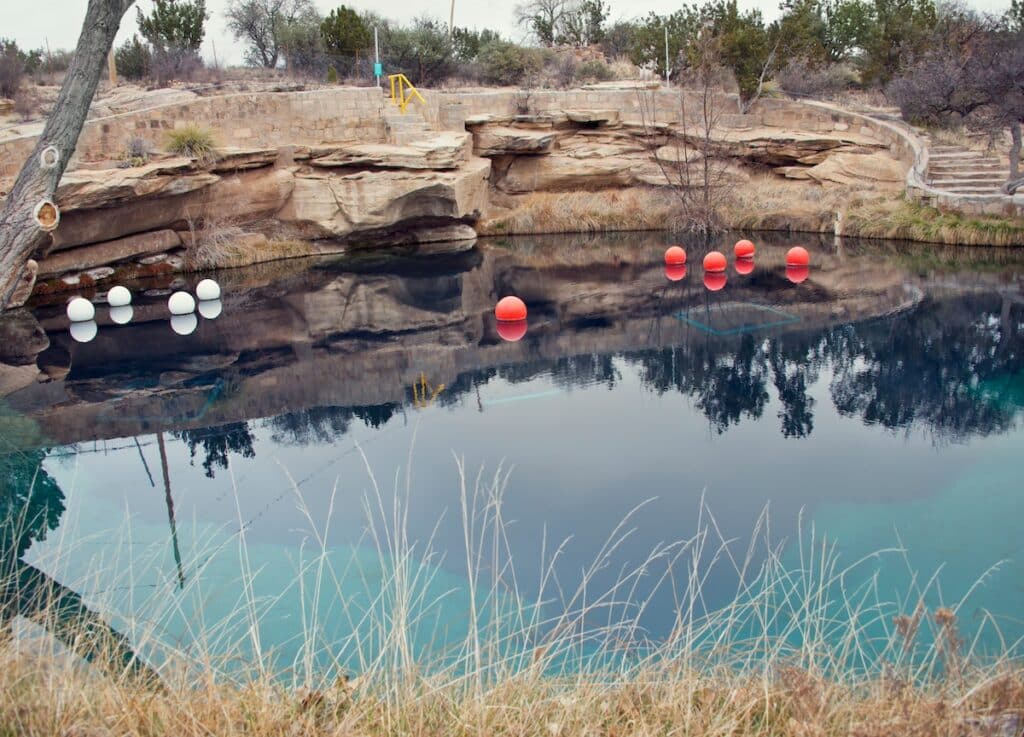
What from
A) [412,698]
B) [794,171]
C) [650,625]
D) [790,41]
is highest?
[790,41]

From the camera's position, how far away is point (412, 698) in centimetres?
310

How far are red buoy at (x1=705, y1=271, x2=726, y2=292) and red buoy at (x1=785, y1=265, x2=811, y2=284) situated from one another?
104 centimetres

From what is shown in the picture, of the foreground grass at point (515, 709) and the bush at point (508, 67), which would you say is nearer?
the foreground grass at point (515, 709)

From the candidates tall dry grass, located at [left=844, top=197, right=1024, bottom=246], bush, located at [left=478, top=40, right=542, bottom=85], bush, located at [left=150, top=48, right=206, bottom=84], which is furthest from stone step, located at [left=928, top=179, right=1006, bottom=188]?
bush, located at [left=150, top=48, right=206, bottom=84]

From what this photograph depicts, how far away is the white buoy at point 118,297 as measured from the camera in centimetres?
1413

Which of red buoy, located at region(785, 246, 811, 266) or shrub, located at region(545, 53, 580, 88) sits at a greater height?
shrub, located at region(545, 53, 580, 88)

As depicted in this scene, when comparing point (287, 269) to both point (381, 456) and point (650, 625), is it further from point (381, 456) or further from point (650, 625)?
point (650, 625)

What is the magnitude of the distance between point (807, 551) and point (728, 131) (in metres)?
17.0

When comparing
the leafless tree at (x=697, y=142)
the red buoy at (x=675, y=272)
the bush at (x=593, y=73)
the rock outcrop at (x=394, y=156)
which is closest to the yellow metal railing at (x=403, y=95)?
the rock outcrop at (x=394, y=156)

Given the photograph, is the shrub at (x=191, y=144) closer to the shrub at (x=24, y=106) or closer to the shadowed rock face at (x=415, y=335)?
the shadowed rock face at (x=415, y=335)

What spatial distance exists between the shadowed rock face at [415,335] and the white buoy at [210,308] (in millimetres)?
169

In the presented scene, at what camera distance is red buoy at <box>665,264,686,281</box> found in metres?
15.1

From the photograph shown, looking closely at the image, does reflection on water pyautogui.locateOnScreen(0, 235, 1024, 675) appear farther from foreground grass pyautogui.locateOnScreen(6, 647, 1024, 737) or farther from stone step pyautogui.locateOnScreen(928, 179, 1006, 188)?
stone step pyautogui.locateOnScreen(928, 179, 1006, 188)

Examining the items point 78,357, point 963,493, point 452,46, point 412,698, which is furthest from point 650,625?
point 452,46
